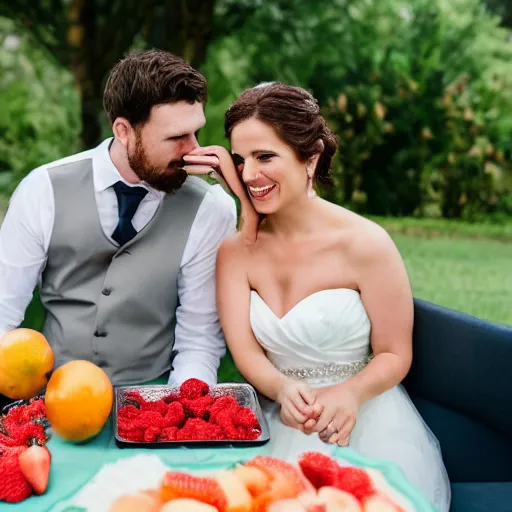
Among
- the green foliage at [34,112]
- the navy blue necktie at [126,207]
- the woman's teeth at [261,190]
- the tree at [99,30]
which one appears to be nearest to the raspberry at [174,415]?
the woman's teeth at [261,190]

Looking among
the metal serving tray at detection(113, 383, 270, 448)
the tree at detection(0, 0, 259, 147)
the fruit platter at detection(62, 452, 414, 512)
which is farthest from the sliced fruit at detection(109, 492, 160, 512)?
the tree at detection(0, 0, 259, 147)

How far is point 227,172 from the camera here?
2.37m

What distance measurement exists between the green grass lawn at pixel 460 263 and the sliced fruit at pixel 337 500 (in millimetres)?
5328

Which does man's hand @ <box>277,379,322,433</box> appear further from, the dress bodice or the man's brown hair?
the man's brown hair

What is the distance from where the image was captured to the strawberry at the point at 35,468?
1568 millimetres

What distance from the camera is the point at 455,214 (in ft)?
28.1

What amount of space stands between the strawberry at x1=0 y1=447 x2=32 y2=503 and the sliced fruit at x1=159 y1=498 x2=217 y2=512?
352mm

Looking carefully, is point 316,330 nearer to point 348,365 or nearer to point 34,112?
point 348,365

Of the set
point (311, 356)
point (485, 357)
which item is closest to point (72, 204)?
point (311, 356)

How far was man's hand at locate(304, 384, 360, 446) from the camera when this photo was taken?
212cm

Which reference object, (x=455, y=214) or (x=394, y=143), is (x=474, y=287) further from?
(x=394, y=143)

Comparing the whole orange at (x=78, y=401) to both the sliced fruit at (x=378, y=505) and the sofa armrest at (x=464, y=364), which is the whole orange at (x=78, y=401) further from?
the sofa armrest at (x=464, y=364)

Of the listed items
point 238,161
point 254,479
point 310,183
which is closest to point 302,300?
point 310,183

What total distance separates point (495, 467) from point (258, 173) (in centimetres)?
119
